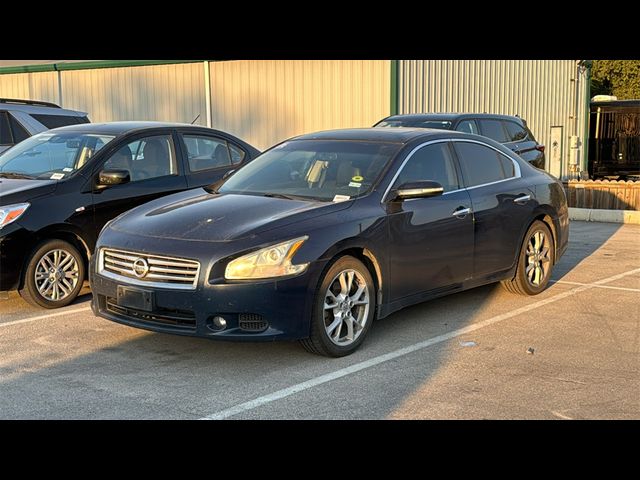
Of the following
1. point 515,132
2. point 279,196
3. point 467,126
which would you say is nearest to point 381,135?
point 279,196

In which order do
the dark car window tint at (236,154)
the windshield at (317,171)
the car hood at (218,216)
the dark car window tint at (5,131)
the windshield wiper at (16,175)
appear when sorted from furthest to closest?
the dark car window tint at (5,131)
the dark car window tint at (236,154)
the windshield wiper at (16,175)
the windshield at (317,171)
the car hood at (218,216)

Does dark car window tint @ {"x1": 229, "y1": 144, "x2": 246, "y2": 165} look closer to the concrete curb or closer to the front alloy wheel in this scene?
the front alloy wheel

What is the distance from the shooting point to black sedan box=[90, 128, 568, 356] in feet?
16.8

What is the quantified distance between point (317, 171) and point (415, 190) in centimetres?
86

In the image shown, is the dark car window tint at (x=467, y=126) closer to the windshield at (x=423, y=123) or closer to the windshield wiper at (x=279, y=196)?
the windshield at (x=423, y=123)

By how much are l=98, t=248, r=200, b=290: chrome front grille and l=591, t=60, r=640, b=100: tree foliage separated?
38379 mm

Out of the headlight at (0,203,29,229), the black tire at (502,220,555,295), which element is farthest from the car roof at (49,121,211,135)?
the black tire at (502,220,555,295)

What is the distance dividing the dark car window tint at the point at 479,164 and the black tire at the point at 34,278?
3580mm

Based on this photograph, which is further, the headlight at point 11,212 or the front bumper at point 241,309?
the headlight at point 11,212

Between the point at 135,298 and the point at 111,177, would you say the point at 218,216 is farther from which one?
the point at 111,177

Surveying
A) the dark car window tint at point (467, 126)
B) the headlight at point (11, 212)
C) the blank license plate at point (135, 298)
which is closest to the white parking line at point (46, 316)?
the headlight at point (11, 212)

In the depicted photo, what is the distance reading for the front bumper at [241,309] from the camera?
5055mm
